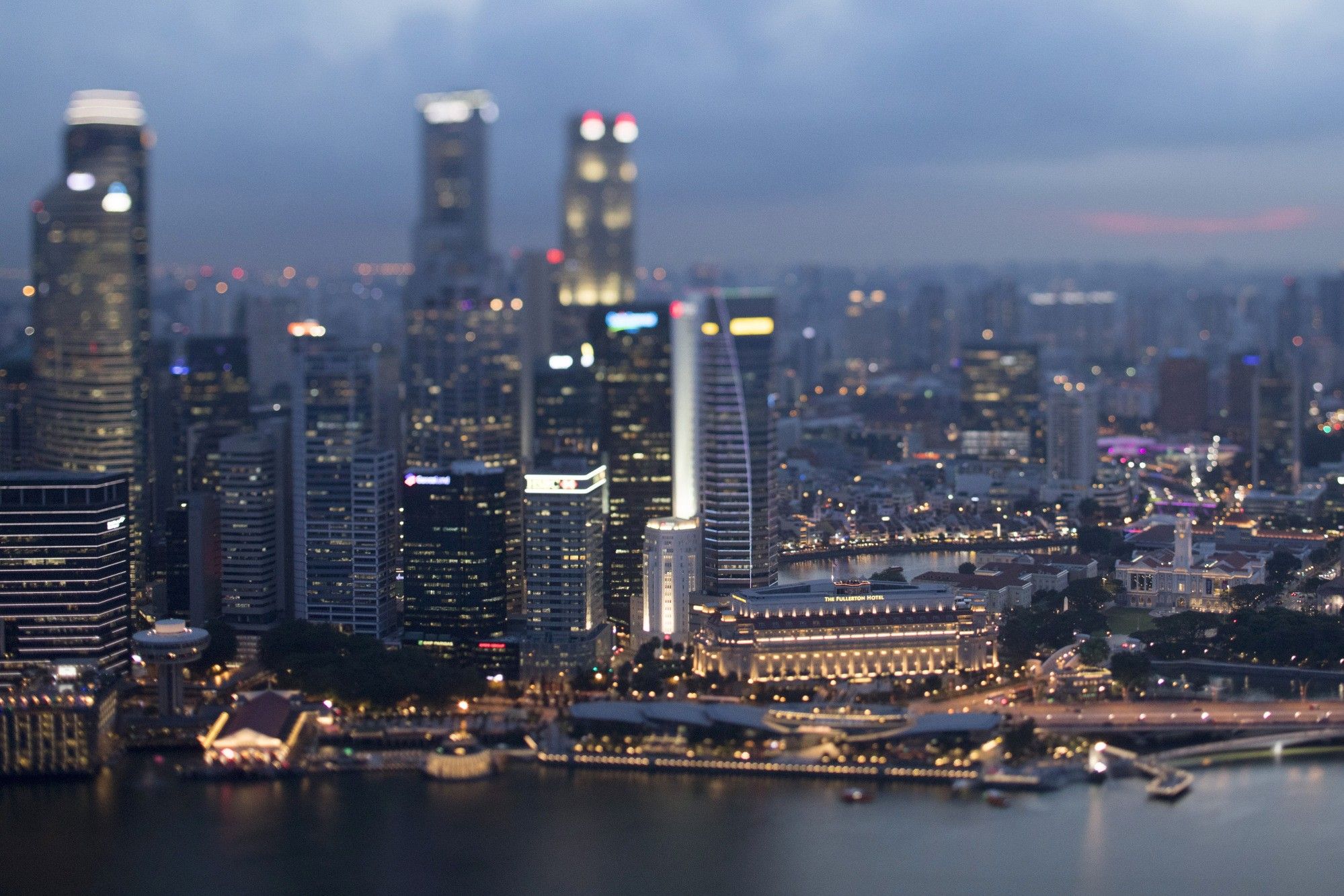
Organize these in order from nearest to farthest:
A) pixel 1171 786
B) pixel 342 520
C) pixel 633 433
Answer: pixel 1171 786 → pixel 342 520 → pixel 633 433

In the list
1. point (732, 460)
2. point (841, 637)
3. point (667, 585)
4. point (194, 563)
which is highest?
point (732, 460)

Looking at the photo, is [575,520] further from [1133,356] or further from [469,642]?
[1133,356]

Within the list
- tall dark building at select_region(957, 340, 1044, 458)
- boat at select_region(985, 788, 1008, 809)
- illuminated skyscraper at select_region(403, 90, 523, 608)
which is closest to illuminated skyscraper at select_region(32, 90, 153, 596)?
illuminated skyscraper at select_region(403, 90, 523, 608)

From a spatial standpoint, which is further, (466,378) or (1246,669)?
(466,378)

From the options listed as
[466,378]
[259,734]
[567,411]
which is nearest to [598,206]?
[466,378]

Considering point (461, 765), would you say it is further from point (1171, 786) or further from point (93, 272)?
point (93, 272)

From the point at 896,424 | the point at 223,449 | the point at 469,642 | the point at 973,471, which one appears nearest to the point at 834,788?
the point at 469,642

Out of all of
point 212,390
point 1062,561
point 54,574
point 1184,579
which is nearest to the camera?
point 54,574
